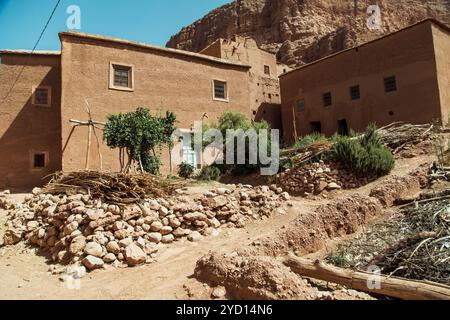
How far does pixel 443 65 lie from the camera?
45.8 feet

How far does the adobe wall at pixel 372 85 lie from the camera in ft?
45.3

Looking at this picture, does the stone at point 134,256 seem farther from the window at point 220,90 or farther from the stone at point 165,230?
the window at point 220,90

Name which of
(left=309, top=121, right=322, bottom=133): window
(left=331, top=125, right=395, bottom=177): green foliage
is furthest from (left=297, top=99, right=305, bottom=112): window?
(left=331, top=125, right=395, bottom=177): green foliage

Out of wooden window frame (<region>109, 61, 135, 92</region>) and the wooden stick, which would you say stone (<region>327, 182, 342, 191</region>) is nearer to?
the wooden stick

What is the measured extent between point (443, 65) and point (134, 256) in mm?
14750

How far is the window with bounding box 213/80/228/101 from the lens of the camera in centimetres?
1579

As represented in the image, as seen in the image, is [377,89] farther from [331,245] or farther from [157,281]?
[157,281]

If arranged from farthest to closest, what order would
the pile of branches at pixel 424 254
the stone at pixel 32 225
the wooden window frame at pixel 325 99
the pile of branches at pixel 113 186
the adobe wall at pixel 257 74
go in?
the adobe wall at pixel 257 74
the wooden window frame at pixel 325 99
the pile of branches at pixel 113 186
the stone at pixel 32 225
the pile of branches at pixel 424 254

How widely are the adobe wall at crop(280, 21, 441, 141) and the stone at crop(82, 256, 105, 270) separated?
1371cm

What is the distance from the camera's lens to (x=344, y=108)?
55.1 feet

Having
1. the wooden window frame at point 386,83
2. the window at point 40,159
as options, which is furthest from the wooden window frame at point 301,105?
the window at point 40,159

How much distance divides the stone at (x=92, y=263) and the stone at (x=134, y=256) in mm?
418

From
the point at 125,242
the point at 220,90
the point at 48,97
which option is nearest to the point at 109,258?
the point at 125,242
